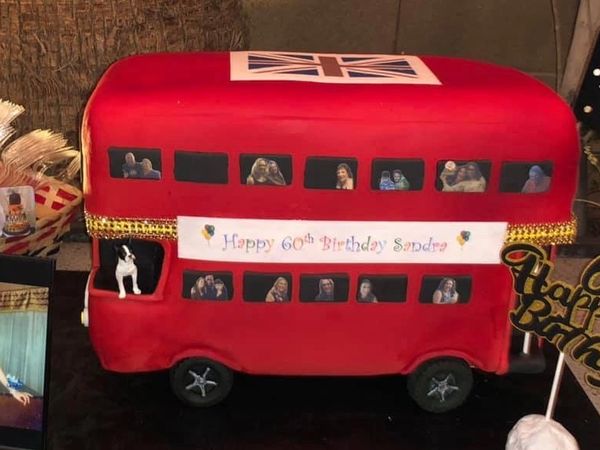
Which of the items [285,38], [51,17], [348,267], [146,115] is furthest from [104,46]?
[348,267]

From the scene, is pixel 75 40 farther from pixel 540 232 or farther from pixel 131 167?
pixel 540 232

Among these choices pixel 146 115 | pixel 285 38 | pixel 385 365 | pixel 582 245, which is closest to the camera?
pixel 146 115

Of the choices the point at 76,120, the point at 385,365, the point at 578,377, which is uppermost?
the point at 76,120

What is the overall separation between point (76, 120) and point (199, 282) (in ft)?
1.95

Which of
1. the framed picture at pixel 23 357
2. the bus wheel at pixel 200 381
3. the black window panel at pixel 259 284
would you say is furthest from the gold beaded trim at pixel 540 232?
the framed picture at pixel 23 357

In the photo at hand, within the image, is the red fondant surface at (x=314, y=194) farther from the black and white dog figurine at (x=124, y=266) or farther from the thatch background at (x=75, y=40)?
the thatch background at (x=75, y=40)

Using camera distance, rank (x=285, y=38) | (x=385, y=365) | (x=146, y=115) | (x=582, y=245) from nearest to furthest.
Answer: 1. (x=146, y=115)
2. (x=385, y=365)
3. (x=582, y=245)
4. (x=285, y=38)

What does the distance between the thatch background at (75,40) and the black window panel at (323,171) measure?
0.58m

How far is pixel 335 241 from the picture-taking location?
0.78 meters

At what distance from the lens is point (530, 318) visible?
76cm

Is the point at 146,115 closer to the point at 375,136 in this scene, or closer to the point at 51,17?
the point at 375,136

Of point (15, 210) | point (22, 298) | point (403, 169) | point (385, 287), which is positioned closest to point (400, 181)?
point (403, 169)

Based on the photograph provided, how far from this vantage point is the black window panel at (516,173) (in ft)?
2.47

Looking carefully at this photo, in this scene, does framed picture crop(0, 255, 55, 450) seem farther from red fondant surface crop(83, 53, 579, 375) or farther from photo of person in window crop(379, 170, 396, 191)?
photo of person in window crop(379, 170, 396, 191)
